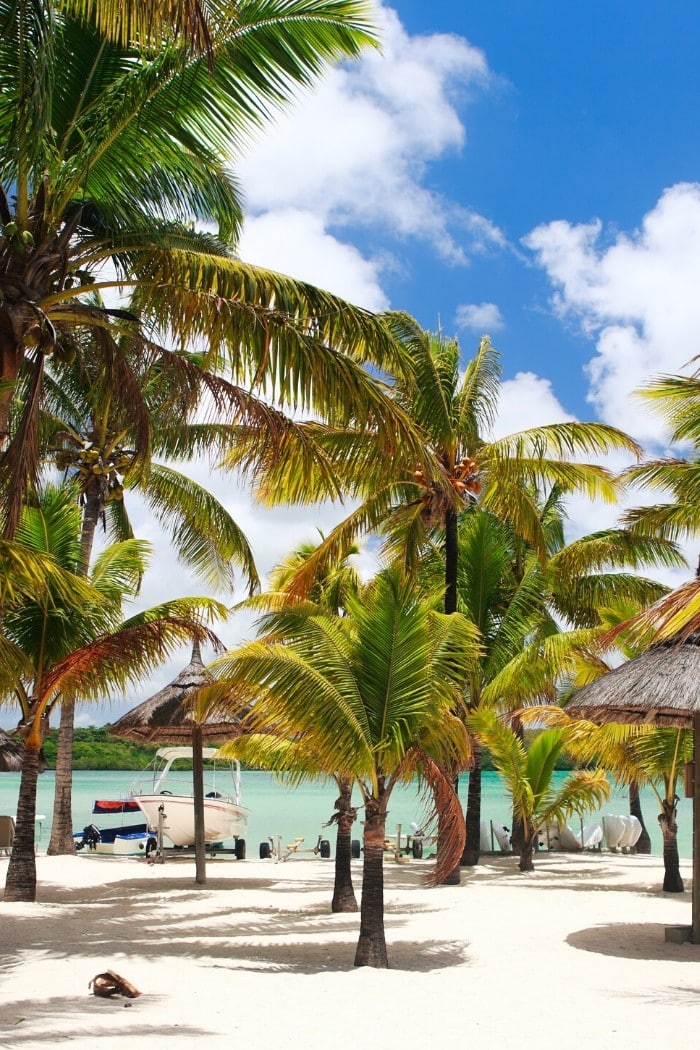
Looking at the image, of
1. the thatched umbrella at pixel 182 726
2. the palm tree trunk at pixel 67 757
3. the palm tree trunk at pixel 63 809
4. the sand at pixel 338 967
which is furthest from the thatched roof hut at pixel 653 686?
the palm tree trunk at pixel 63 809

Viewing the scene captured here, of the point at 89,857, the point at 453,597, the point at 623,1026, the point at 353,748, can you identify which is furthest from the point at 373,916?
the point at 89,857

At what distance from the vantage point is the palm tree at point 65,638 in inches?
440

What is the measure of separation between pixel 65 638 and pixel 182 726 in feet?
10.3

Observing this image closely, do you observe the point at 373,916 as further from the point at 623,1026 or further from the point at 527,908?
the point at 527,908

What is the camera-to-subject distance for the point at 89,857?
62.2 ft

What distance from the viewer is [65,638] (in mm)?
11977

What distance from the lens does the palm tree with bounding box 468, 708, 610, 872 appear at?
1655 centimetres

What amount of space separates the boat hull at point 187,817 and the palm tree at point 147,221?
43.3ft

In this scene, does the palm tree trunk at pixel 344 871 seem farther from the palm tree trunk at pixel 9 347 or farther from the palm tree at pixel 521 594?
the palm tree trunk at pixel 9 347

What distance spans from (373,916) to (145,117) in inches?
261

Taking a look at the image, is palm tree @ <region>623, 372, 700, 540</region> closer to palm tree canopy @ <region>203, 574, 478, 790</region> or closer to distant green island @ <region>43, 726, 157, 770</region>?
palm tree canopy @ <region>203, 574, 478, 790</region>

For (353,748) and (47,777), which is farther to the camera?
(47,777)

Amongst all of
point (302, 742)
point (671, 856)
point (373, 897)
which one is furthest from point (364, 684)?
point (671, 856)

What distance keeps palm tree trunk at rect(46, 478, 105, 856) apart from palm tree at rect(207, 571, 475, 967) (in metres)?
9.41
